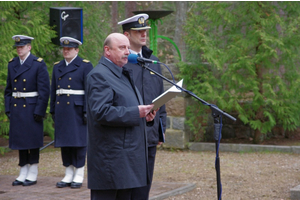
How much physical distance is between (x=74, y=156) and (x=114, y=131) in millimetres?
3051

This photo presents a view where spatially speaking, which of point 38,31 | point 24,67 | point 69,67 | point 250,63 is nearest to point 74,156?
point 69,67

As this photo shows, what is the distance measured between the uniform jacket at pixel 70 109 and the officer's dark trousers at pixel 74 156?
14cm

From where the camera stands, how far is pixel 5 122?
981 centimetres

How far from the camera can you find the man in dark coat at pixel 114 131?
3.31 meters

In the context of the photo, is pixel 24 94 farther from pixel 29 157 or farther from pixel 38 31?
pixel 38 31

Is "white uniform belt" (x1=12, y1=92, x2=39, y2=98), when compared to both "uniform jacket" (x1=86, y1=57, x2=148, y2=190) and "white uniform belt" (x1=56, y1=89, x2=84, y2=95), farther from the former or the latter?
"uniform jacket" (x1=86, y1=57, x2=148, y2=190)

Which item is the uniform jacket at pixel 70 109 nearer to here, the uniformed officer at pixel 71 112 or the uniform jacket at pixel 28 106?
the uniformed officer at pixel 71 112

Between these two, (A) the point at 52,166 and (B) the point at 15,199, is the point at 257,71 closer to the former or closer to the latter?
(A) the point at 52,166

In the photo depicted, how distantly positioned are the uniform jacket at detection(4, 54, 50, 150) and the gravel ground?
141cm

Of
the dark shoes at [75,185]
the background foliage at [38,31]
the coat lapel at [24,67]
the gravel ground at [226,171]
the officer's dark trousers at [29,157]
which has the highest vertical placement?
the background foliage at [38,31]

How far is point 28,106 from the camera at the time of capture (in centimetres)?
630

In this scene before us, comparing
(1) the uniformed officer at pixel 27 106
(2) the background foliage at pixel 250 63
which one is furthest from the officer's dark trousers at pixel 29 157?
(2) the background foliage at pixel 250 63

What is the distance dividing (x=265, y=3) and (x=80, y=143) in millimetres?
6124

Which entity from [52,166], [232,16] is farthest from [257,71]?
[52,166]
